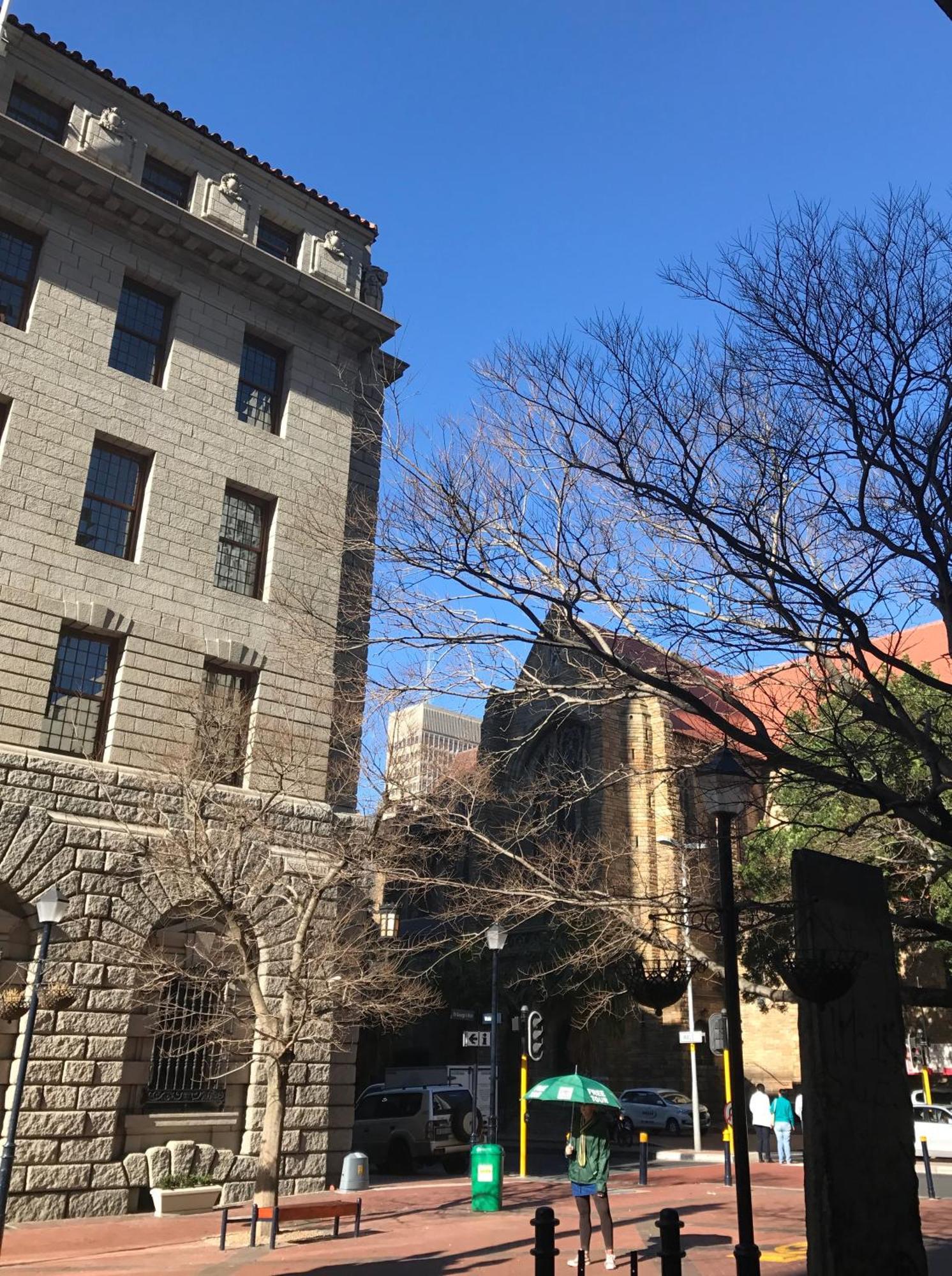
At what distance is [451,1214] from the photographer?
648 inches

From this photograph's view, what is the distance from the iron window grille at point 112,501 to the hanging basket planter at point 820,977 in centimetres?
1426

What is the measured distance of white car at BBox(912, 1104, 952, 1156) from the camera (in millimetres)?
27109

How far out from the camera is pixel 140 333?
20.5 metres

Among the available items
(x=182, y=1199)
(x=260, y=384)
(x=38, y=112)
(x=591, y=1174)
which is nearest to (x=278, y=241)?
(x=260, y=384)

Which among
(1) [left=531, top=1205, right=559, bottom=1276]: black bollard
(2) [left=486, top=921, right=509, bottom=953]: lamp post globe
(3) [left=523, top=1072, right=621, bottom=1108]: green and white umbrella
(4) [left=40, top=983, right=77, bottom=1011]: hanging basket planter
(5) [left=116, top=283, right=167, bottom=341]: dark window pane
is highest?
(5) [left=116, top=283, right=167, bottom=341]: dark window pane

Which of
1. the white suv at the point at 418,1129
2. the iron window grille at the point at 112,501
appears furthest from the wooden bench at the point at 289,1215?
the white suv at the point at 418,1129

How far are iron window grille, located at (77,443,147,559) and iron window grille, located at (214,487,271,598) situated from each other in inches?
64.0

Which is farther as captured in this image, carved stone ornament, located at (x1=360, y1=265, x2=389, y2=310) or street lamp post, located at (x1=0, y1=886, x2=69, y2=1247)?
carved stone ornament, located at (x1=360, y1=265, x2=389, y2=310)

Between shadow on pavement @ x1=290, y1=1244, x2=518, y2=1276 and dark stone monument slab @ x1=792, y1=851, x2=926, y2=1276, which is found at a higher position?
dark stone monument slab @ x1=792, y1=851, x2=926, y2=1276

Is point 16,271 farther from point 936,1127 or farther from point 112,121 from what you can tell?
point 936,1127

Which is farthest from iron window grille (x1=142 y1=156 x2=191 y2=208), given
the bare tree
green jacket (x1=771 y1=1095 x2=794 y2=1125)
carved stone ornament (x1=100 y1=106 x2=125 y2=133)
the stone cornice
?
A: green jacket (x1=771 y1=1095 x2=794 y2=1125)

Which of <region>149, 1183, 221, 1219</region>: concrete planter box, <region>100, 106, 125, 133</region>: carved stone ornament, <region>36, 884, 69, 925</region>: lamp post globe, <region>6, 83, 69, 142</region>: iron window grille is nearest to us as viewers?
<region>36, 884, 69, 925</region>: lamp post globe

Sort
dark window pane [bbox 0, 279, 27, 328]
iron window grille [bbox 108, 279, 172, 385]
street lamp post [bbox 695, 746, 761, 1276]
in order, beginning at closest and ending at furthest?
1. street lamp post [bbox 695, 746, 761, 1276]
2. dark window pane [bbox 0, 279, 27, 328]
3. iron window grille [bbox 108, 279, 172, 385]

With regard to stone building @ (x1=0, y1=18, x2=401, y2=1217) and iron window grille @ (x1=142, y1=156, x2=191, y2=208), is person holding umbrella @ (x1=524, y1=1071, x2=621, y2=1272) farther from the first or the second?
iron window grille @ (x1=142, y1=156, x2=191, y2=208)
